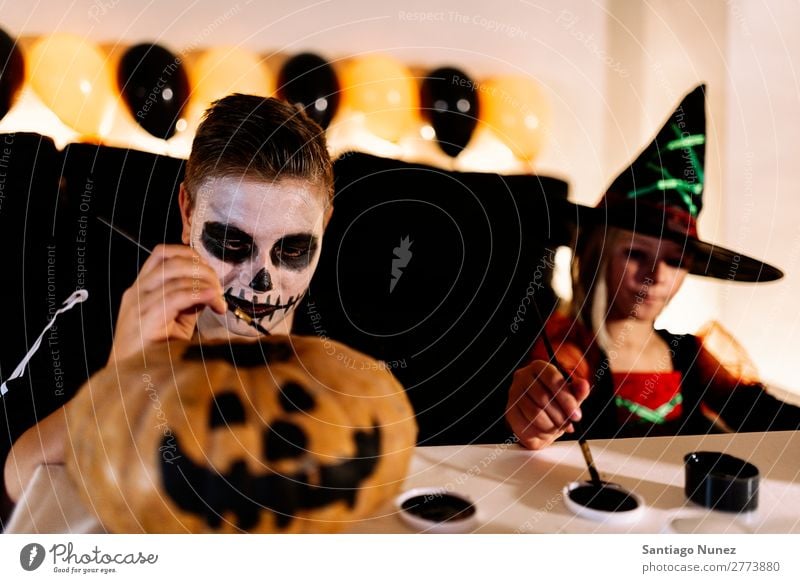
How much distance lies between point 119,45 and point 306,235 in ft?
0.87

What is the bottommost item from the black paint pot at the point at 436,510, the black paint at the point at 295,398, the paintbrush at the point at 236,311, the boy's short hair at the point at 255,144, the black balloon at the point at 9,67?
the black paint pot at the point at 436,510

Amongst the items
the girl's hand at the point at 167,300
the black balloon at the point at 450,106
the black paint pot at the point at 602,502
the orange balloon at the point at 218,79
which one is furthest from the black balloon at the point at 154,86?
the black paint pot at the point at 602,502

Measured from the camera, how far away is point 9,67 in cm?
58

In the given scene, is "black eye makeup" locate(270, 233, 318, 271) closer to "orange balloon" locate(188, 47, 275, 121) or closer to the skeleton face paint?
the skeleton face paint

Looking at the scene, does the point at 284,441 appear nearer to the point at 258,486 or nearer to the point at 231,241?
the point at 258,486

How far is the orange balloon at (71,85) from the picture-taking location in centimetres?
58

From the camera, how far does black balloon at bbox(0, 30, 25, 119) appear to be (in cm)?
58

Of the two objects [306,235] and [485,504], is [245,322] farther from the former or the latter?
[485,504]

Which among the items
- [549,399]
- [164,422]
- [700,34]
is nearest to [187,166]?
[164,422]

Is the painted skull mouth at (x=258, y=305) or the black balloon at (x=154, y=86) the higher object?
the black balloon at (x=154, y=86)

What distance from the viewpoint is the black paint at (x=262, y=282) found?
571mm

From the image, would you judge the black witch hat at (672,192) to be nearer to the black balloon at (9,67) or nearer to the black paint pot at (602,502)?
the black paint pot at (602,502)
